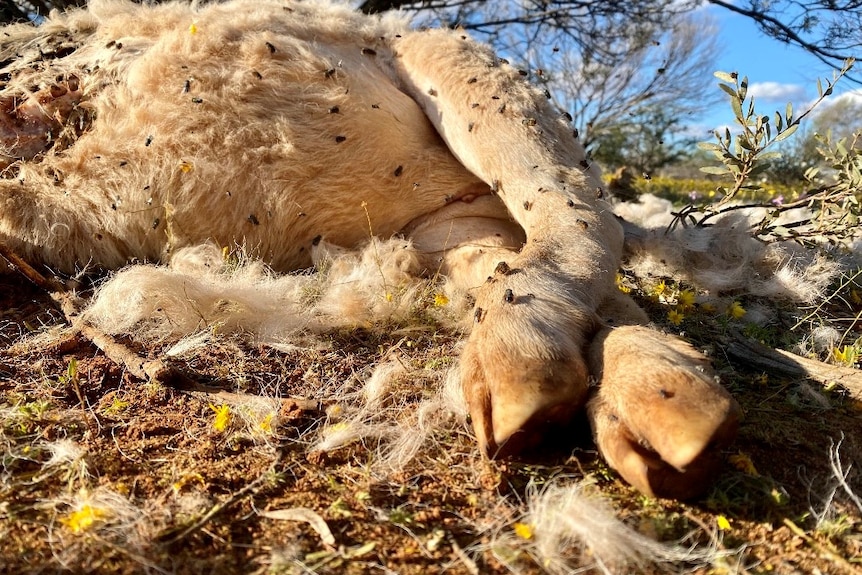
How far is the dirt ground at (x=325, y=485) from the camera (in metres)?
1.19

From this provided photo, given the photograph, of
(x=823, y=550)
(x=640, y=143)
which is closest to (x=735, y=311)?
(x=823, y=550)

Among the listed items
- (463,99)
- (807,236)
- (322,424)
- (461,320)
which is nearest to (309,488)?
(322,424)

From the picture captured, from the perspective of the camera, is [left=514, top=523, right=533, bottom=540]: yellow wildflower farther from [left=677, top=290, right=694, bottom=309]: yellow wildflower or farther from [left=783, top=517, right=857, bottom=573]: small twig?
[left=677, top=290, right=694, bottom=309]: yellow wildflower

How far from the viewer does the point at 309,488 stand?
55.6 inches

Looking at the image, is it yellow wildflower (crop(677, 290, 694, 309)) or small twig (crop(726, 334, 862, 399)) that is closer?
small twig (crop(726, 334, 862, 399))

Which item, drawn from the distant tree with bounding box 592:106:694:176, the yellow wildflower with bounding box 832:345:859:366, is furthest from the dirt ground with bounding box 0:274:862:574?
the distant tree with bounding box 592:106:694:176

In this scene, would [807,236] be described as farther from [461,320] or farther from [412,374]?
[412,374]

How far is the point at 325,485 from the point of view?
143 cm

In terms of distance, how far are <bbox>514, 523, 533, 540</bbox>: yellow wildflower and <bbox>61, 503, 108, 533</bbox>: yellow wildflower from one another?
0.84 m

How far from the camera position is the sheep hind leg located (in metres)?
1.29

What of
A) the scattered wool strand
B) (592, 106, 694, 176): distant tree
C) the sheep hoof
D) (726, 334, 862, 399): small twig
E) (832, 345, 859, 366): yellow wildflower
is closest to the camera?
the sheep hoof

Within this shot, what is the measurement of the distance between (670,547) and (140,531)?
1063 millimetres

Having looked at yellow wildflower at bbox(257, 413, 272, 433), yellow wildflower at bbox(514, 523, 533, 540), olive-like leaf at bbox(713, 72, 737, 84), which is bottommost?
yellow wildflower at bbox(514, 523, 533, 540)

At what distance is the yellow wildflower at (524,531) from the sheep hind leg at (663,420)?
289 mm
